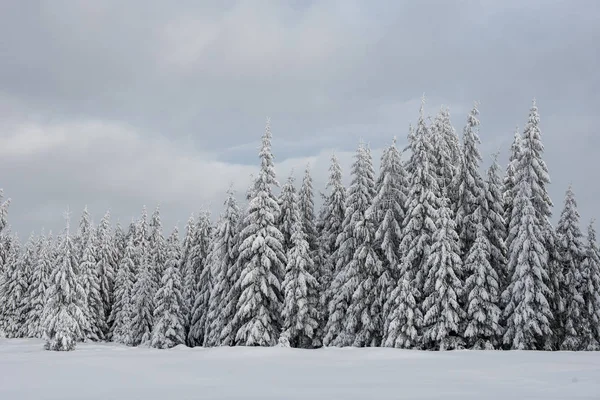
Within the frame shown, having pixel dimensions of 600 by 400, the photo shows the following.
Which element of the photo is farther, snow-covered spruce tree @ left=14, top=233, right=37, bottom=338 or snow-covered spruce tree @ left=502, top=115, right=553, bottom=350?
snow-covered spruce tree @ left=14, top=233, right=37, bottom=338

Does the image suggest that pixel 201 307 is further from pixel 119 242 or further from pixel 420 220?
pixel 119 242

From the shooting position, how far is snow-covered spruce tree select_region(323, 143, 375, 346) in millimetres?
35781

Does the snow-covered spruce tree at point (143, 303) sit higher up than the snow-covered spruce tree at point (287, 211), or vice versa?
the snow-covered spruce tree at point (287, 211)

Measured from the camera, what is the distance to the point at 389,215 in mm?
35781

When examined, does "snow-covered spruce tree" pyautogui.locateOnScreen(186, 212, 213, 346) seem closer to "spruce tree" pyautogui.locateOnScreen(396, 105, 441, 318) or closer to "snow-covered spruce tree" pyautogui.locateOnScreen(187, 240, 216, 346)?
"snow-covered spruce tree" pyautogui.locateOnScreen(187, 240, 216, 346)

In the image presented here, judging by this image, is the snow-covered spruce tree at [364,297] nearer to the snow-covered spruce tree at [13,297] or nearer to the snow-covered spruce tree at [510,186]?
the snow-covered spruce tree at [510,186]

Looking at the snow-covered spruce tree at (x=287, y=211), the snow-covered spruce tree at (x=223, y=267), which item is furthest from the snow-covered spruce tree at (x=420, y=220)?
the snow-covered spruce tree at (x=223, y=267)

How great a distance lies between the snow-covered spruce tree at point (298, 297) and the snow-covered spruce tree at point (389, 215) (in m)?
5.34

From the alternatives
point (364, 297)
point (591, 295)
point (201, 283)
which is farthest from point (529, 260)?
point (201, 283)

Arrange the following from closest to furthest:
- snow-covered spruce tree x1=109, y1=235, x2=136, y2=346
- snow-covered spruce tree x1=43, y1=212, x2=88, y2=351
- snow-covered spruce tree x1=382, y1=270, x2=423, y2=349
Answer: snow-covered spruce tree x1=382, y1=270, x2=423, y2=349
snow-covered spruce tree x1=43, y1=212, x2=88, y2=351
snow-covered spruce tree x1=109, y1=235, x2=136, y2=346

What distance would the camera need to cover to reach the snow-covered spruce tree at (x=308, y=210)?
43.0 meters

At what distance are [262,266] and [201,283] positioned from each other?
13.2m

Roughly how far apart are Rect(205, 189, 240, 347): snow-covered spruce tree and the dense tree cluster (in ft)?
0.35

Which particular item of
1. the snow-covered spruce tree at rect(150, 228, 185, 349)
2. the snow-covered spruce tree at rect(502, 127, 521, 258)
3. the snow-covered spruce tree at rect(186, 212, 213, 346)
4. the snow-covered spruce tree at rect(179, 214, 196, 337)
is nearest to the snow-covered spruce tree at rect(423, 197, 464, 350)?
the snow-covered spruce tree at rect(502, 127, 521, 258)
